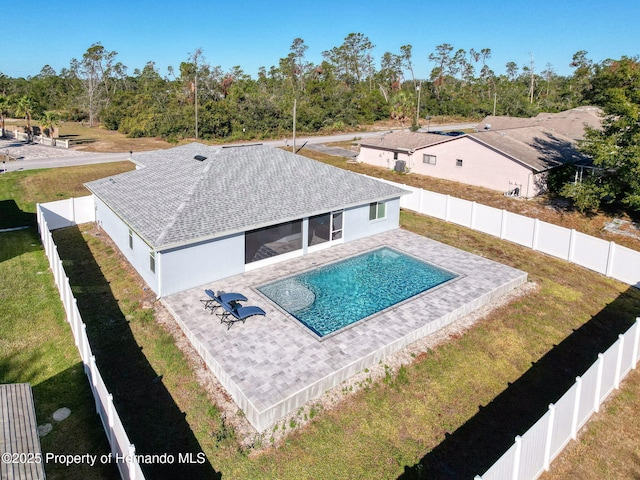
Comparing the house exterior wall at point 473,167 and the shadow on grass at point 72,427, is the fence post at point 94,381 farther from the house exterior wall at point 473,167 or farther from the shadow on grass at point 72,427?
the house exterior wall at point 473,167

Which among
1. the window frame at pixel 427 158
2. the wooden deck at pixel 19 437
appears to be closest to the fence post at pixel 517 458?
the wooden deck at pixel 19 437

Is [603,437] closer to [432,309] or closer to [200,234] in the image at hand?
[432,309]

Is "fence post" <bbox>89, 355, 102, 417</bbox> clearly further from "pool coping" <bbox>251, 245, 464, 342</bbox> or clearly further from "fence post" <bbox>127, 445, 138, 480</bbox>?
"pool coping" <bbox>251, 245, 464, 342</bbox>

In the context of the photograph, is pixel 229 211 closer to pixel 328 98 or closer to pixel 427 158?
pixel 427 158

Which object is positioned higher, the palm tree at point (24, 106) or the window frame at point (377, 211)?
the palm tree at point (24, 106)

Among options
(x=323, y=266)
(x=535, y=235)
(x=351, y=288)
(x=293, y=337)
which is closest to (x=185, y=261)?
(x=293, y=337)

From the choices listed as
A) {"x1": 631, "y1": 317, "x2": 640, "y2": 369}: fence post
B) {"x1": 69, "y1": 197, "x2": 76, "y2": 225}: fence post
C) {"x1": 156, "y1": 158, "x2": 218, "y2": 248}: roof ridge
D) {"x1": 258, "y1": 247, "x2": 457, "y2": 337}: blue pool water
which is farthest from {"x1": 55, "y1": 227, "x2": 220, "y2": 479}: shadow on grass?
{"x1": 631, "y1": 317, "x2": 640, "y2": 369}: fence post

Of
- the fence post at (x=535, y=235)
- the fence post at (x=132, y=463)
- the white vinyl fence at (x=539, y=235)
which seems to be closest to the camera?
the fence post at (x=132, y=463)
